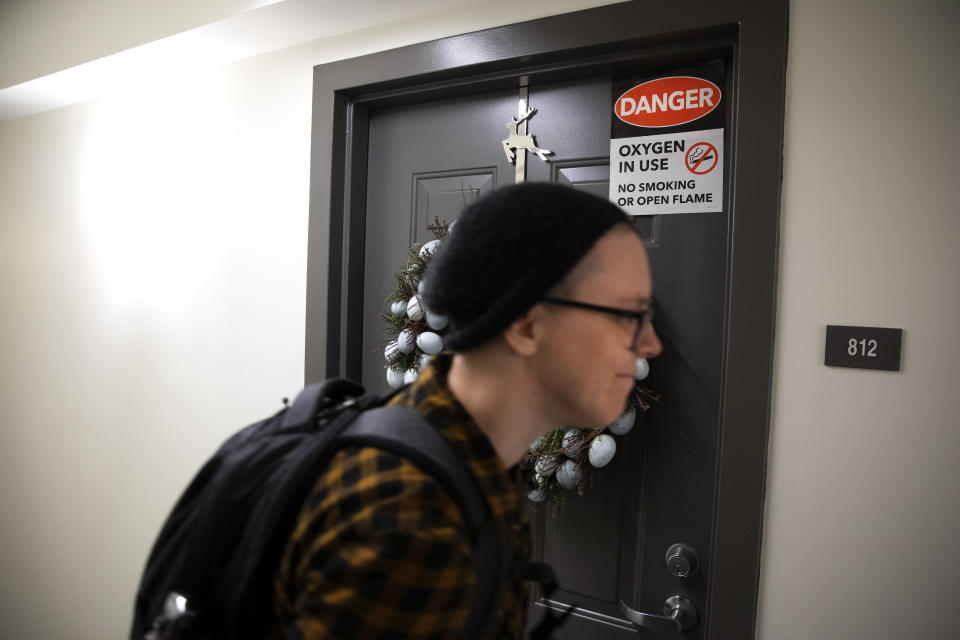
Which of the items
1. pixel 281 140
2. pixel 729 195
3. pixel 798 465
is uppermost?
pixel 281 140

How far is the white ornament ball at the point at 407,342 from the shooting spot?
144 cm

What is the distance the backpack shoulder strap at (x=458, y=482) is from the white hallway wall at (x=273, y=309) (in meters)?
0.85

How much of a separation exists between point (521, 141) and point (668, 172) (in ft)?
1.28

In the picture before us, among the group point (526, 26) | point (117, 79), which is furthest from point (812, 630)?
point (117, 79)

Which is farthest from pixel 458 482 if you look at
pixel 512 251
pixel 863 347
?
pixel 863 347

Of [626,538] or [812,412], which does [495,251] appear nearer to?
[812,412]

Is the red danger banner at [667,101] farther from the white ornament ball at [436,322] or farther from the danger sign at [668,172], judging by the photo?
the white ornament ball at [436,322]

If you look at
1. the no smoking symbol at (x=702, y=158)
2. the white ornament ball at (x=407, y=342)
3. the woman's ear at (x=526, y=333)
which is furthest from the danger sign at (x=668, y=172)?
the woman's ear at (x=526, y=333)

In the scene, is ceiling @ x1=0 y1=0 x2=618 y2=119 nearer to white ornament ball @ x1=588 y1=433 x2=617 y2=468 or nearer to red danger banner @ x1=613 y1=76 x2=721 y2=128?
red danger banner @ x1=613 y1=76 x2=721 y2=128

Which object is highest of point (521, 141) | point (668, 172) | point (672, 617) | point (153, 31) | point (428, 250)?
point (153, 31)

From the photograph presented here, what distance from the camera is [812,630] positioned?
119cm

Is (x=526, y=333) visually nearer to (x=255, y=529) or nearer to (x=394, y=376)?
(x=255, y=529)

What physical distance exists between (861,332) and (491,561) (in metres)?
0.91

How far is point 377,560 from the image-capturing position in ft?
1.61
